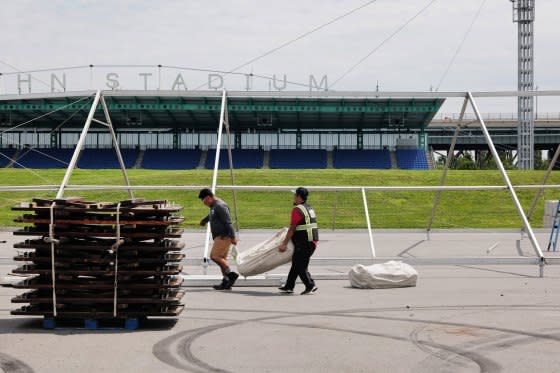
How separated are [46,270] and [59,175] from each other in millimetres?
45409

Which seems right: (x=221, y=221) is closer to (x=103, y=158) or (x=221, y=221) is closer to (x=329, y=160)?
(x=329, y=160)

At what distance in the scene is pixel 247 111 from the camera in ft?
227

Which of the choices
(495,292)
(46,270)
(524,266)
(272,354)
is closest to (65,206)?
(46,270)

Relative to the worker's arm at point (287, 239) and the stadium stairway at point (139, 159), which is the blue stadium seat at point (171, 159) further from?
the worker's arm at point (287, 239)

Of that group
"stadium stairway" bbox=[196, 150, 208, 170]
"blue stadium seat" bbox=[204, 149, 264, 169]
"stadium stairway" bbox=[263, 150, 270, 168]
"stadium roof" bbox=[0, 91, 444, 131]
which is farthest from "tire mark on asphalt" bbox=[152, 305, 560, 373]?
"stadium stairway" bbox=[263, 150, 270, 168]

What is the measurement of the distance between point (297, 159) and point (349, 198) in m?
34.8

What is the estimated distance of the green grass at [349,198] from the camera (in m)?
36.4

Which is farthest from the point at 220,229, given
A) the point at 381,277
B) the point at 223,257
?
the point at 381,277

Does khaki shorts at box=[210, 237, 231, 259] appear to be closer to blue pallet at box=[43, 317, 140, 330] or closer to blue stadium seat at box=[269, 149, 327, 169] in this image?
blue pallet at box=[43, 317, 140, 330]

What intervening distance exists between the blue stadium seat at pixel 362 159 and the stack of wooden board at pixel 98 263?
6458 centimetres

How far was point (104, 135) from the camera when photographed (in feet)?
258

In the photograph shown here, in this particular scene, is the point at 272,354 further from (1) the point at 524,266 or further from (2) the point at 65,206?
(1) the point at 524,266

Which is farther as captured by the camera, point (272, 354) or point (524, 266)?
point (524, 266)

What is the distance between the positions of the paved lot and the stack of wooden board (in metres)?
0.36
